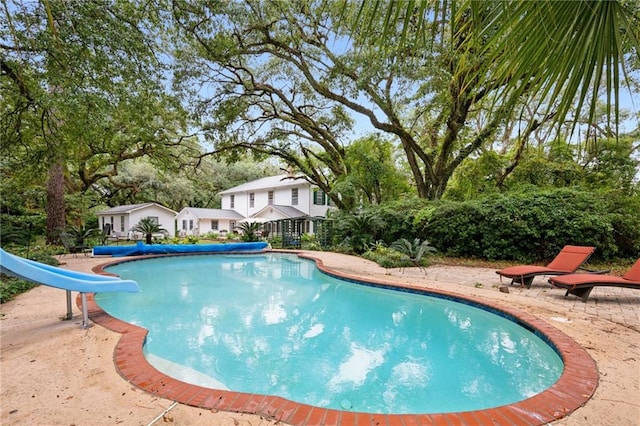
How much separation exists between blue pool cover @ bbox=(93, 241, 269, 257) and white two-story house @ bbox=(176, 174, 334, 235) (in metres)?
6.69

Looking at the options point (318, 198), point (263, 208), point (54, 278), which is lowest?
point (54, 278)

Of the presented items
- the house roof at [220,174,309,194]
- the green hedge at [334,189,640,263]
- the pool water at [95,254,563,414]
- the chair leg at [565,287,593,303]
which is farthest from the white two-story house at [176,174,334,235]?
the chair leg at [565,287,593,303]

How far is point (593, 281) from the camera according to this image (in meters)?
5.50

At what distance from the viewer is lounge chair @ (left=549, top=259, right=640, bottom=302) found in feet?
17.6

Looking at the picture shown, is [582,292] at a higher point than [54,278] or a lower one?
lower

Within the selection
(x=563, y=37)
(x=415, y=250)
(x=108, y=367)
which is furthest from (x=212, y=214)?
(x=563, y=37)

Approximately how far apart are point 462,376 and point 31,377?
4.47m

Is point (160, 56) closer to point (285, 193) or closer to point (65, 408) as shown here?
point (65, 408)

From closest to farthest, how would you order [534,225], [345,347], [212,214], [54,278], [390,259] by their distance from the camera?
[54,278] → [345,347] → [534,225] → [390,259] → [212,214]

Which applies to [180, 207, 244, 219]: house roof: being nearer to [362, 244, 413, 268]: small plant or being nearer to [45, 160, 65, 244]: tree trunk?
[45, 160, 65, 244]: tree trunk

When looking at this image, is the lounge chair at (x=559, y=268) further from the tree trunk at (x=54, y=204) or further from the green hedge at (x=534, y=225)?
the tree trunk at (x=54, y=204)

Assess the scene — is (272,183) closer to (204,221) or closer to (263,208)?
(263,208)

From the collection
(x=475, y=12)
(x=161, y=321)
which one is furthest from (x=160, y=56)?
(x=475, y=12)

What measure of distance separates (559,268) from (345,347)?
5.74 m
